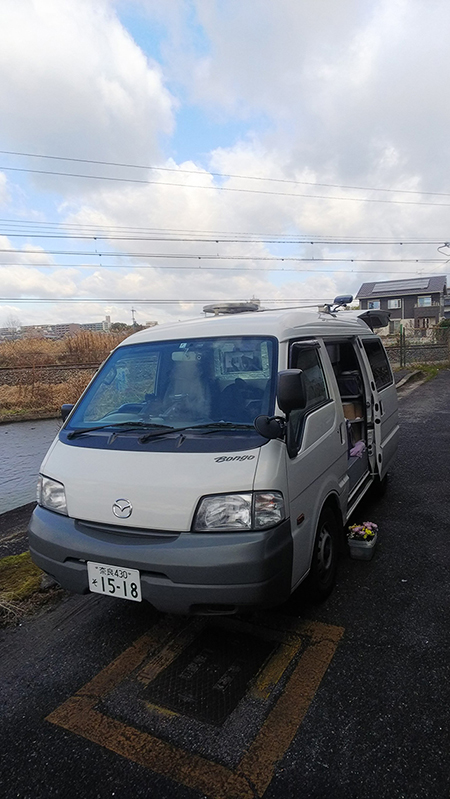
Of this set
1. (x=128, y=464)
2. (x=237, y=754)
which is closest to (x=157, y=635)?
(x=237, y=754)

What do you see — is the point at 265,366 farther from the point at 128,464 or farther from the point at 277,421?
the point at 128,464

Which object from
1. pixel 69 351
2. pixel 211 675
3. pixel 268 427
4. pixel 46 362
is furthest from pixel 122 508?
pixel 69 351

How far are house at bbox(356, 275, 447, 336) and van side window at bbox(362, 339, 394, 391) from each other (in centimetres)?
4285

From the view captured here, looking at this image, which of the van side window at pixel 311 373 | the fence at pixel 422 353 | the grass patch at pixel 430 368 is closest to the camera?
the van side window at pixel 311 373

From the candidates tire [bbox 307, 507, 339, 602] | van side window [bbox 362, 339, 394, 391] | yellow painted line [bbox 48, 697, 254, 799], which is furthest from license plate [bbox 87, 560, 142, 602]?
van side window [bbox 362, 339, 394, 391]

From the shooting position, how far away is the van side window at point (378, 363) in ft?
15.9

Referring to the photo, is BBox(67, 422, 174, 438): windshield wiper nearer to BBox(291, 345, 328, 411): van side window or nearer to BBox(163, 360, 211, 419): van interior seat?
BBox(163, 360, 211, 419): van interior seat

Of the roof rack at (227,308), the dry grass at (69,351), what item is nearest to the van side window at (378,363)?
the roof rack at (227,308)

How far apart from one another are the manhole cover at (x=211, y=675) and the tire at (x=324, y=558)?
47 centimetres

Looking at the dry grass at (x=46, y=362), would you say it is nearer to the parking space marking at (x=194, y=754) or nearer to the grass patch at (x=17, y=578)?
the grass patch at (x=17, y=578)

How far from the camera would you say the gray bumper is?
2.23m

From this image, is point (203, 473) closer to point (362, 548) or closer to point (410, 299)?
point (362, 548)

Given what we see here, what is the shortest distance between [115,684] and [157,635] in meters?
0.43

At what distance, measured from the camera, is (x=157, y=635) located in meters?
2.79
